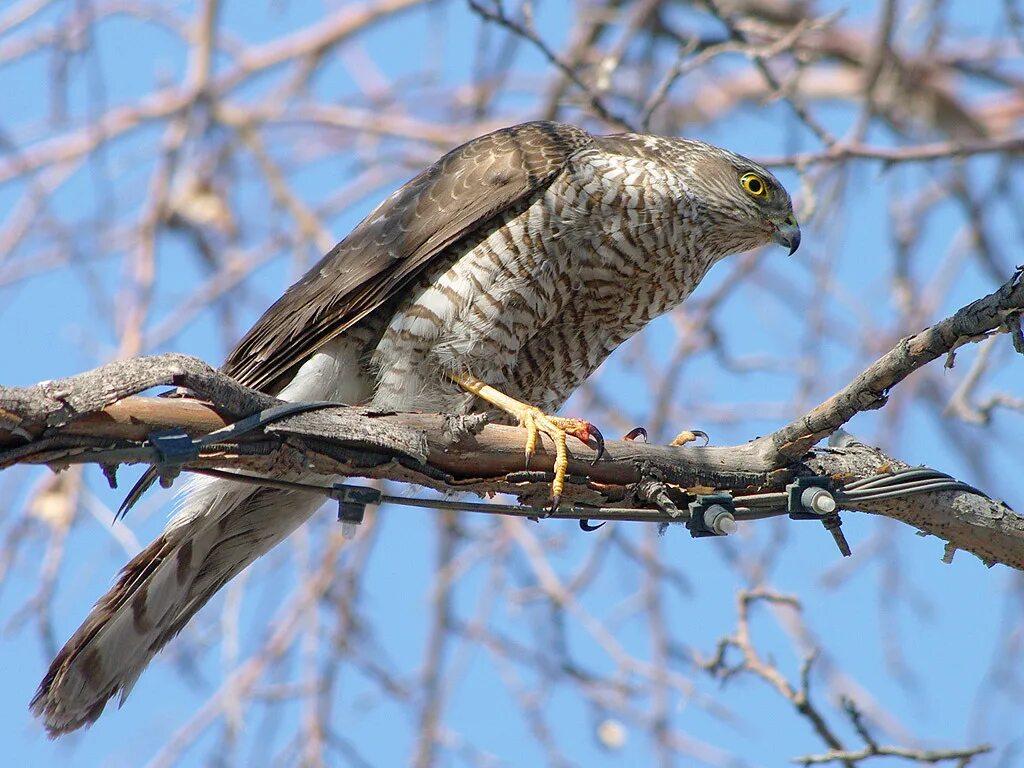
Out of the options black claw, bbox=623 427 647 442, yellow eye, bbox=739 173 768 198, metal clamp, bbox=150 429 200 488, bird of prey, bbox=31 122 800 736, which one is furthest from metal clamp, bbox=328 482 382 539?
yellow eye, bbox=739 173 768 198

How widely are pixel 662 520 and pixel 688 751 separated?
2041mm

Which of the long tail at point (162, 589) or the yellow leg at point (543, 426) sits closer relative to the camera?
the yellow leg at point (543, 426)

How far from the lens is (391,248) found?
393 cm

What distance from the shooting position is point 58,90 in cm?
477

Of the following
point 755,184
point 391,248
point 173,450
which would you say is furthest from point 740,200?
point 173,450

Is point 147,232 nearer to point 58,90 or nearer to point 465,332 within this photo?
point 58,90

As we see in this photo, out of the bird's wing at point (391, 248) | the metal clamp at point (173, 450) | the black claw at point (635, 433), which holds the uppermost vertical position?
the bird's wing at point (391, 248)

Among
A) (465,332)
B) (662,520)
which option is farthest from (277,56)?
(662,520)

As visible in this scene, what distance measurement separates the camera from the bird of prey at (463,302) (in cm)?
380

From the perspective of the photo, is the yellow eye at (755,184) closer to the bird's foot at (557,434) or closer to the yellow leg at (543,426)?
the yellow leg at (543,426)

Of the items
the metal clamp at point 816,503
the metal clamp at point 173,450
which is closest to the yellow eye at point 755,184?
the metal clamp at point 816,503

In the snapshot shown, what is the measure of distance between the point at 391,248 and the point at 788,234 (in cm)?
145

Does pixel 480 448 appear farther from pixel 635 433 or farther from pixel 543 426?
pixel 635 433

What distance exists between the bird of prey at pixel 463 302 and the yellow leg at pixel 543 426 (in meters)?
0.01
